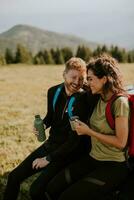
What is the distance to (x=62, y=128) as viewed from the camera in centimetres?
588

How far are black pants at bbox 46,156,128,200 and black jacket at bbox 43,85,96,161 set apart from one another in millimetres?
284

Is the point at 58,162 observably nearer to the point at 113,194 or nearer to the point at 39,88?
the point at 113,194

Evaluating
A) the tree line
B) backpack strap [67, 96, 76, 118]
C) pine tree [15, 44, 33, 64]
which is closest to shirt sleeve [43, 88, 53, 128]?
backpack strap [67, 96, 76, 118]

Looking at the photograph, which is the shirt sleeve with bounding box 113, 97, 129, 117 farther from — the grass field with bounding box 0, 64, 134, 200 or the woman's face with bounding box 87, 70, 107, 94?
the grass field with bounding box 0, 64, 134, 200

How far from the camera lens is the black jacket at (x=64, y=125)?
17.8 ft

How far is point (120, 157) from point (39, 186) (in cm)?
114

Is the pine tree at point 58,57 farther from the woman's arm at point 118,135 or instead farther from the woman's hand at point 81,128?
the woman's arm at point 118,135

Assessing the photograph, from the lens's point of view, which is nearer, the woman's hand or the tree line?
the woman's hand

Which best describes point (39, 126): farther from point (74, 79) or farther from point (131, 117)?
point (131, 117)

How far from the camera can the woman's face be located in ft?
17.0

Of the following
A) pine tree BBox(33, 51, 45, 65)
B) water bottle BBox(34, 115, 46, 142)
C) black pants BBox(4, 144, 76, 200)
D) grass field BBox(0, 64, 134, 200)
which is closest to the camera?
black pants BBox(4, 144, 76, 200)

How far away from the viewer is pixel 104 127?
5109 millimetres

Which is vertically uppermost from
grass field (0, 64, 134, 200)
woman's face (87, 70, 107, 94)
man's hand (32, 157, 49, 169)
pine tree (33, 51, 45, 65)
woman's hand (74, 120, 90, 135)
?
woman's face (87, 70, 107, 94)

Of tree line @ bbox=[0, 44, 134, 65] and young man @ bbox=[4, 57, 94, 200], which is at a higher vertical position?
young man @ bbox=[4, 57, 94, 200]
